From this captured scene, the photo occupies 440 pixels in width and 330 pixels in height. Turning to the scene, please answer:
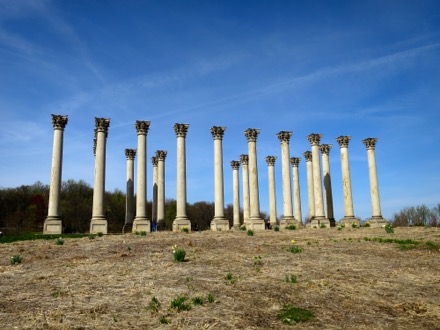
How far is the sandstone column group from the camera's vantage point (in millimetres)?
40781

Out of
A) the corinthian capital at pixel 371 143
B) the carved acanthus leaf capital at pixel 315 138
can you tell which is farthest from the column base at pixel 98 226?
the corinthian capital at pixel 371 143

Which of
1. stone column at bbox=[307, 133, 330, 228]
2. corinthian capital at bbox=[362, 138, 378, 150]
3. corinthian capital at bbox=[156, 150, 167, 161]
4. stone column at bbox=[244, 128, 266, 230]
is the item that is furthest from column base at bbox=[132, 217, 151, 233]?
corinthian capital at bbox=[362, 138, 378, 150]

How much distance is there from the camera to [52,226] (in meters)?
38.9

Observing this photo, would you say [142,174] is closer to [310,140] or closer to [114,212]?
[310,140]

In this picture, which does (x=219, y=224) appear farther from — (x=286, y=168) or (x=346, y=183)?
(x=346, y=183)

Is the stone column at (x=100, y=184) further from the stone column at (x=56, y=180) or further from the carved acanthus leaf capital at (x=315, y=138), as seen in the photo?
the carved acanthus leaf capital at (x=315, y=138)

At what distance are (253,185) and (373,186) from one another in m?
15.4

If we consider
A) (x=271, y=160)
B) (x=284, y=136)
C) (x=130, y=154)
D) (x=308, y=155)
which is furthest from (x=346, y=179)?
(x=130, y=154)

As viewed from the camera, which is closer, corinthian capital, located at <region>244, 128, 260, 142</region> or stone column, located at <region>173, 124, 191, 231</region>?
stone column, located at <region>173, 124, 191, 231</region>

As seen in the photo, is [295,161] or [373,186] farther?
[295,161]

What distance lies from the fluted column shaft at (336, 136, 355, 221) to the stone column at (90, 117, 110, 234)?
94.3 feet

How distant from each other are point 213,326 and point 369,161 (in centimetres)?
4494

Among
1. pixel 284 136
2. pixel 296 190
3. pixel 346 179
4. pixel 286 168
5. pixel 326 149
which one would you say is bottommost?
pixel 296 190

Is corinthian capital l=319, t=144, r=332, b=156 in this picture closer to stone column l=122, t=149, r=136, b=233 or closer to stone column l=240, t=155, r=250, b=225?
stone column l=240, t=155, r=250, b=225
